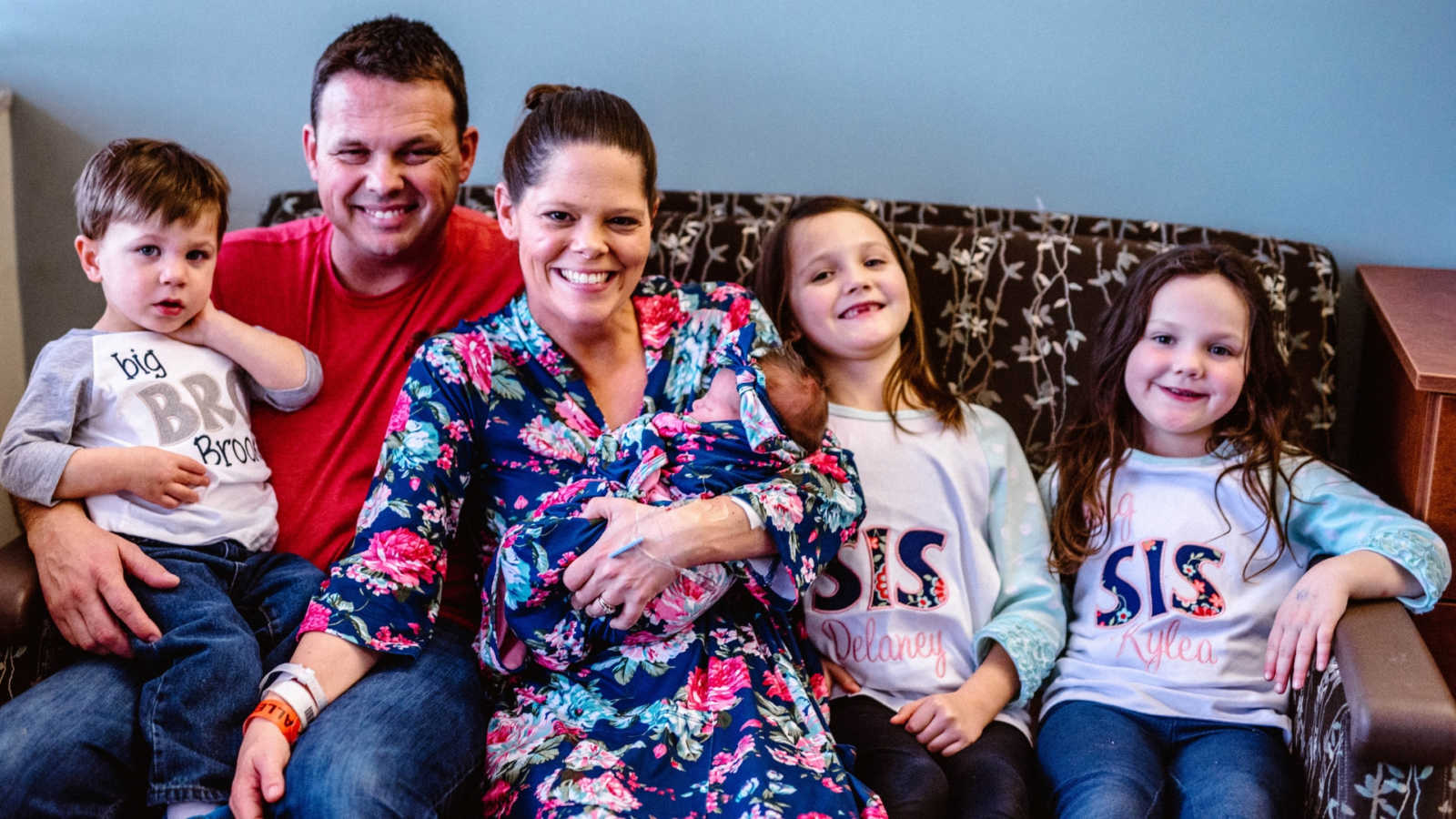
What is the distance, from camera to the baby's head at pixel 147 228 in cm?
169

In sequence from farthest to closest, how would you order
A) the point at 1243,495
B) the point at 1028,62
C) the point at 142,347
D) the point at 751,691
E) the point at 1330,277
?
the point at 1028,62, the point at 1330,277, the point at 1243,495, the point at 142,347, the point at 751,691

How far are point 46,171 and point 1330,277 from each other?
2571 millimetres

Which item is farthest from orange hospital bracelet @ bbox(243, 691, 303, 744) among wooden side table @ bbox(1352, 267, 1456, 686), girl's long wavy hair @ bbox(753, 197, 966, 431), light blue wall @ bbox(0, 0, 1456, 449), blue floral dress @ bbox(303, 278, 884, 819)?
wooden side table @ bbox(1352, 267, 1456, 686)

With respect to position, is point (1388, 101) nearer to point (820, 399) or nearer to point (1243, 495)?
point (1243, 495)

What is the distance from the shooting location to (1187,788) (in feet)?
5.48

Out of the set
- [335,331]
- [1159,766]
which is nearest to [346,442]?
[335,331]

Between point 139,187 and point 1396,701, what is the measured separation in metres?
1.81

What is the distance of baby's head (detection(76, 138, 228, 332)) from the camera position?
1.69 meters

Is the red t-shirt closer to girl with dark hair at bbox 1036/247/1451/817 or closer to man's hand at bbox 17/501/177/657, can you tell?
man's hand at bbox 17/501/177/657

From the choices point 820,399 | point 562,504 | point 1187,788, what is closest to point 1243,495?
point 1187,788

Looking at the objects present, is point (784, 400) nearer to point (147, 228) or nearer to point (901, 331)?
point (901, 331)

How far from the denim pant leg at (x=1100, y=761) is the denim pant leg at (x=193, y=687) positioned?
1127 mm

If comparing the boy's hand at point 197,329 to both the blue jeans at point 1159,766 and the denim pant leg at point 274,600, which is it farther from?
the blue jeans at point 1159,766

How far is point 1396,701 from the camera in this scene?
1446 mm
